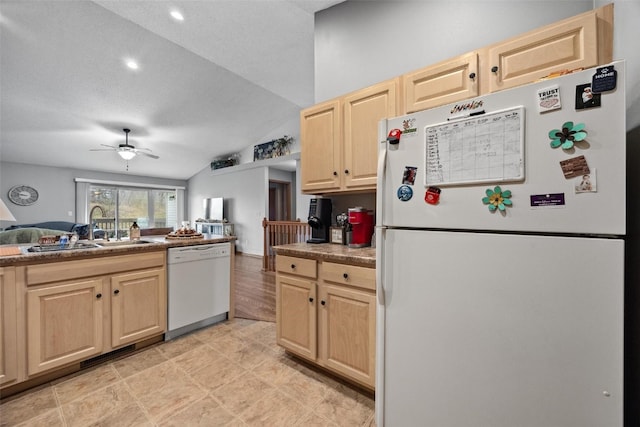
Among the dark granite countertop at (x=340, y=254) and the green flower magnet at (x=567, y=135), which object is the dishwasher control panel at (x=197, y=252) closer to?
the dark granite countertop at (x=340, y=254)

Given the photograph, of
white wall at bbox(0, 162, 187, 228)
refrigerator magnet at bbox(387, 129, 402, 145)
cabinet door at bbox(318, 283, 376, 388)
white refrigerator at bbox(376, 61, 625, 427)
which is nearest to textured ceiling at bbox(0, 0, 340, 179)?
white wall at bbox(0, 162, 187, 228)

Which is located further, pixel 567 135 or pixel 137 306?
pixel 137 306

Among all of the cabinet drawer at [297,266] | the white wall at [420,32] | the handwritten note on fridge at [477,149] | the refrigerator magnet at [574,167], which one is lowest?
the cabinet drawer at [297,266]

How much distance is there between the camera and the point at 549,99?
2.79ft

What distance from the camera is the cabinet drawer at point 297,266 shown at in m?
1.79

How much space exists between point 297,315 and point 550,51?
7.01 ft

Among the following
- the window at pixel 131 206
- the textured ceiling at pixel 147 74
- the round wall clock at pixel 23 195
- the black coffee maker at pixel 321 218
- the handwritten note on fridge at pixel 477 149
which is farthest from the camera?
the window at pixel 131 206

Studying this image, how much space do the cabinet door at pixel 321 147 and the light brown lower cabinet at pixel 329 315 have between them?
664 mm

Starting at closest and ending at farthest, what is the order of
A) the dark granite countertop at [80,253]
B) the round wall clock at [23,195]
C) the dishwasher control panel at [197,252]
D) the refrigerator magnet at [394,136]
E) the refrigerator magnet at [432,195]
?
1. the refrigerator magnet at [432,195]
2. the refrigerator magnet at [394,136]
3. the dark granite countertop at [80,253]
4. the dishwasher control panel at [197,252]
5. the round wall clock at [23,195]

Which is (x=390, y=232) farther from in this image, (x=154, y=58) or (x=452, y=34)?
(x=154, y=58)

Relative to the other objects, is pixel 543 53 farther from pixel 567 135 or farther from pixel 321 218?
pixel 321 218

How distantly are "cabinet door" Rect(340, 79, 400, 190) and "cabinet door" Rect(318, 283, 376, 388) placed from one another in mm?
775

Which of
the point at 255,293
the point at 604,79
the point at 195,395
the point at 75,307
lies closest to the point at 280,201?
the point at 255,293

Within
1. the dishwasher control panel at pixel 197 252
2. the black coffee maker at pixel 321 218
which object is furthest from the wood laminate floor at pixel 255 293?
the black coffee maker at pixel 321 218
